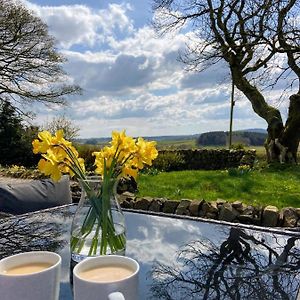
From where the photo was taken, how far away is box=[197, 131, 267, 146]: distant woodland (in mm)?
11008

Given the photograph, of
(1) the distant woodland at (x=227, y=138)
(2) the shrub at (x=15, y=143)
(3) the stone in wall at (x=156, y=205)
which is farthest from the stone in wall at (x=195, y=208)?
(1) the distant woodland at (x=227, y=138)

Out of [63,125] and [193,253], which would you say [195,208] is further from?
[63,125]

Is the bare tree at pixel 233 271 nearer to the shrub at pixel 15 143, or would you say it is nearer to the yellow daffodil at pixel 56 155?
the yellow daffodil at pixel 56 155

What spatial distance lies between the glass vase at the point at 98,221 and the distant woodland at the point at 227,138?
32.2 feet

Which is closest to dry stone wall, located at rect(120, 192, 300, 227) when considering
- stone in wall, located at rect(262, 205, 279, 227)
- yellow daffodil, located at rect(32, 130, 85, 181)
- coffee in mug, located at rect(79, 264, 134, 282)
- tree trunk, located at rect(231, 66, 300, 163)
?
stone in wall, located at rect(262, 205, 279, 227)

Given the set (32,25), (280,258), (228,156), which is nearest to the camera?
(280,258)

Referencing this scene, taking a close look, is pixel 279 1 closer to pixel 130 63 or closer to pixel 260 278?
pixel 130 63

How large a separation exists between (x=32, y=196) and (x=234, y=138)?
389 inches

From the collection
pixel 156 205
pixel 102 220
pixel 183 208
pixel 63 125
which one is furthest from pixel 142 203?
pixel 63 125

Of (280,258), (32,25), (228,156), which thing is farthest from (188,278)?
(32,25)

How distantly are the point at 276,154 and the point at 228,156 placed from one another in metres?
Answer: 1.22

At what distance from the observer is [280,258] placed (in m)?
1.46

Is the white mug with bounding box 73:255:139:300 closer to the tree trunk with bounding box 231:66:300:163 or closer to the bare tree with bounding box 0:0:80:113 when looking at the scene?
the tree trunk with bounding box 231:66:300:163

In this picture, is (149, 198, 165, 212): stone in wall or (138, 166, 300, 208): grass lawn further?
(138, 166, 300, 208): grass lawn
